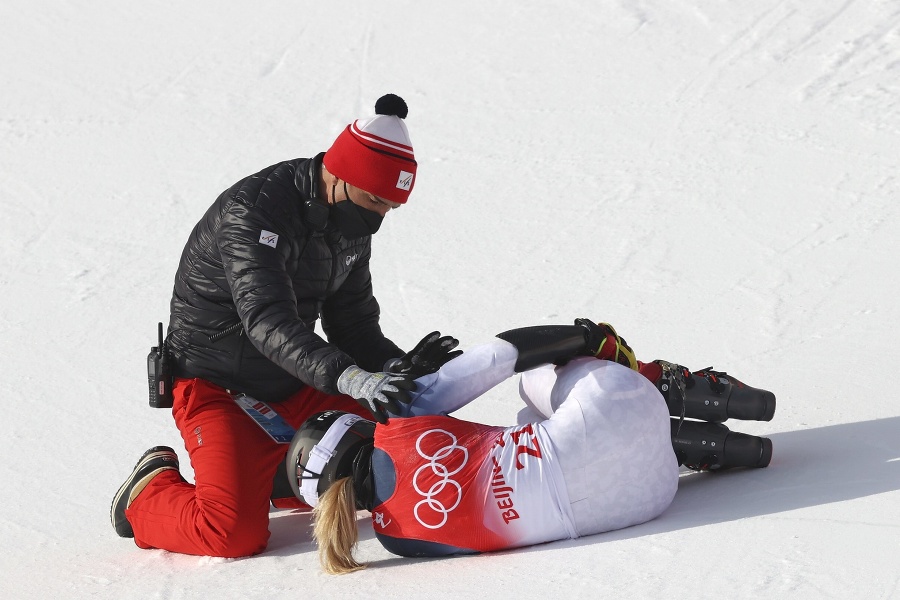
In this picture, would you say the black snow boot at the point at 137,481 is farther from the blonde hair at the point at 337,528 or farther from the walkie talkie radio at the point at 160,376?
the blonde hair at the point at 337,528

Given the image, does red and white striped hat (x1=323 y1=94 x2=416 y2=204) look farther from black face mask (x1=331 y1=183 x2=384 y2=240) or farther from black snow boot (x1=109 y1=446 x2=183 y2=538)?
black snow boot (x1=109 y1=446 x2=183 y2=538)

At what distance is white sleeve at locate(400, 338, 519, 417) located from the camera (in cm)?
302

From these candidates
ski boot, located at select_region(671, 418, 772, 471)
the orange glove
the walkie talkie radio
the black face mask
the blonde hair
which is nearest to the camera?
the blonde hair

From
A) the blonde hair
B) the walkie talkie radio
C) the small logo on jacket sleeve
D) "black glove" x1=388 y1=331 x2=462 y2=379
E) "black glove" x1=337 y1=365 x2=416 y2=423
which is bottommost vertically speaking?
the blonde hair

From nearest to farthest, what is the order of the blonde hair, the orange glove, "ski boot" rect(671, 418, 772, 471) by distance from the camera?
1. the blonde hair
2. the orange glove
3. "ski boot" rect(671, 418, 772, 471)

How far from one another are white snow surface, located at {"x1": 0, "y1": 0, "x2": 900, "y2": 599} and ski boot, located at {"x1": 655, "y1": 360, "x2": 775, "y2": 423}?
174mm

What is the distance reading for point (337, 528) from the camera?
2.89 meters

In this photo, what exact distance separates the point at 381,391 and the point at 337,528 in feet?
1.18

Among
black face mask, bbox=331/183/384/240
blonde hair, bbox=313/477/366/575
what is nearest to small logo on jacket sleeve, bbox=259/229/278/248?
black face mask, bbox=331/183/384/240

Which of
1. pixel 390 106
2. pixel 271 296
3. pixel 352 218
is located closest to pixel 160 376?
pixel 271 296

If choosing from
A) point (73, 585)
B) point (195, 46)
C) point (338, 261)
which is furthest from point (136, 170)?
point (73, 585)

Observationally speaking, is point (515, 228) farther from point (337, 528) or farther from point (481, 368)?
point (337, 528)

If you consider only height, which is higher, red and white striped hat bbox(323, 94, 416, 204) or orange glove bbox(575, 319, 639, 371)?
red and white striped hat bbox(323, 94, 416, 204)

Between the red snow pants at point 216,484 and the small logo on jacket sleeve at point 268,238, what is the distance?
0.61 m
